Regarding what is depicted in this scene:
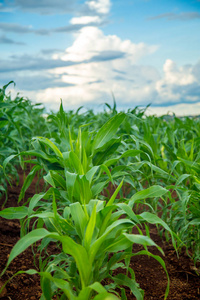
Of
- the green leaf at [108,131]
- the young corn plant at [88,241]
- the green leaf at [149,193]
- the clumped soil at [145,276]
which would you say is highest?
the green leaf at [108,131]

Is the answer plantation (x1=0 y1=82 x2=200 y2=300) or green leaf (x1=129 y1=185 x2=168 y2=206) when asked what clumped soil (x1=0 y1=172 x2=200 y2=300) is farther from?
green leaf (x1=129 y1=185 x2=168 y2=206)

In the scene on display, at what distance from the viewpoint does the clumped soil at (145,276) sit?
6.95 ft

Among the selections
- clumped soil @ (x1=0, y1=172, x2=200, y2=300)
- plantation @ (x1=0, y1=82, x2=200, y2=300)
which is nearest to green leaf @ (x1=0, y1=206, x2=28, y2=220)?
plantation @ (x1=0, y1=82, x2=200, y2=300)

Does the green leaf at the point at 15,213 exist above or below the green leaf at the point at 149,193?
below

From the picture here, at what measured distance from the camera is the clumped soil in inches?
83.4

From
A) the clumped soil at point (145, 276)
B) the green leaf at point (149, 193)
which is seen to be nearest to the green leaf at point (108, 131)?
the green leaf at point (149, 193)

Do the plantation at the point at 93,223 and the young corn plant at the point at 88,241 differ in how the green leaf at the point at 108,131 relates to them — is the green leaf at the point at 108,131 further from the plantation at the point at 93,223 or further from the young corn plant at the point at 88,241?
the young corn plant at the point at 88,241

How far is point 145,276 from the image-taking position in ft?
8.00

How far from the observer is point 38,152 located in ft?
6.57

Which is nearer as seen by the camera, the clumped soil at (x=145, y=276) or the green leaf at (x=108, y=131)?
the green leaf at (x=108, y=131)

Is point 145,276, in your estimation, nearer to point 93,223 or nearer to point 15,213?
point 15,213

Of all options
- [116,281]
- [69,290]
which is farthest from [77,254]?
[116,281]

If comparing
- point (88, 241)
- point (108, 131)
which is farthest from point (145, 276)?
point (88, 241)

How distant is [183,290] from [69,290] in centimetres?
130
